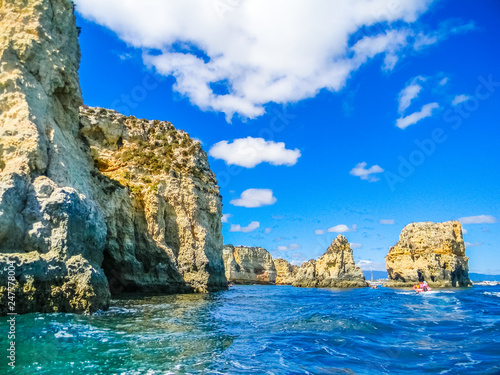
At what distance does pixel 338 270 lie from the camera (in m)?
71.1

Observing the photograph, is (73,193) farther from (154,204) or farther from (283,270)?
(283,270)

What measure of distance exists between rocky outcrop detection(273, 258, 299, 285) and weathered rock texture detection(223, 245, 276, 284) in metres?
5.44

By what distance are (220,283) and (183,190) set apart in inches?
436

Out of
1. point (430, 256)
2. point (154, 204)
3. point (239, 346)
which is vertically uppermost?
point (154, 204)

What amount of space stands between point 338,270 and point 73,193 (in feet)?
213

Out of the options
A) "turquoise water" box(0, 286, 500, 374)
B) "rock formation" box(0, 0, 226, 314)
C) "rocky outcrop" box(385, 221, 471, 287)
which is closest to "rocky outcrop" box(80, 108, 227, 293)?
"rock formation" box(0, 0, 226, 314)

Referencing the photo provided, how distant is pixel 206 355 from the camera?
348 inches

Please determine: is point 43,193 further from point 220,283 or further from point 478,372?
point 220,283

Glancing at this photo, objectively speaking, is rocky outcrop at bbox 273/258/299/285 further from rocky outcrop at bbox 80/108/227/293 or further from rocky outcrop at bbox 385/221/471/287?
rocky outcrop at bbox 80/108/227/293

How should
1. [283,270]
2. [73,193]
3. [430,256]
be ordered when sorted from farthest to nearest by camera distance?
[283,270] < [430,256] < [73,193]

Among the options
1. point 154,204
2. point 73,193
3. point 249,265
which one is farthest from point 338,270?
point 73,193

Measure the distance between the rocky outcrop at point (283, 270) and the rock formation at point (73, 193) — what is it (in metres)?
75.7

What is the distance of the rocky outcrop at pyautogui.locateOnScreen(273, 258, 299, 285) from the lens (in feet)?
352

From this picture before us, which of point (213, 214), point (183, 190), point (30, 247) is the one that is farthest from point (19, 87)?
point (213, 214)
